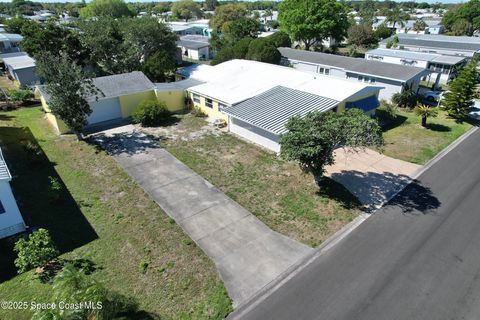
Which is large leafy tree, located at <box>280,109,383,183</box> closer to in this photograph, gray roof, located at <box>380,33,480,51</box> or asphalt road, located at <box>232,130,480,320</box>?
asphalt road, located at <box>232,130,480,320</box>

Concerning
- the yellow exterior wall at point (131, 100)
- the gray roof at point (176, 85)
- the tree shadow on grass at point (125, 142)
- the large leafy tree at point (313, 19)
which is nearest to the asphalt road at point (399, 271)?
the tree shadow on grass at point (125, 142)

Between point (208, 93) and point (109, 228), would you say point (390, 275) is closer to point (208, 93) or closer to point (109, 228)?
point (109, 228)

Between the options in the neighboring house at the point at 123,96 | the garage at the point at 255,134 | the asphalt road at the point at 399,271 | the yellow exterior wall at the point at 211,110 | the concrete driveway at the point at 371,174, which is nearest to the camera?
the asphalt road at the point at 399,271

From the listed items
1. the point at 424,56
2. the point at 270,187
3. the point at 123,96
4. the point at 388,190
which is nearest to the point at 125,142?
the point at 123,96

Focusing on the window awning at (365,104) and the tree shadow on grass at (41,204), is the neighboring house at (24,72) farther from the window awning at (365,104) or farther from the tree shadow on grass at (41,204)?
the window awning at (365,104)

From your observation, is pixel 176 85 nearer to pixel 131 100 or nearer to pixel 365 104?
pixel 131 100

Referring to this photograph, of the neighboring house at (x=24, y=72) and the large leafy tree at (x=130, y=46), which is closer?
the large leafy tree at (x=130, y=46)

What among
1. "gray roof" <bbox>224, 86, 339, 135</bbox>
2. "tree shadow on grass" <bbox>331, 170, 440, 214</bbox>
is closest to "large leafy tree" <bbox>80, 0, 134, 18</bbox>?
"gray roof" <bbox>224, 86, 339, 135</bbox>
